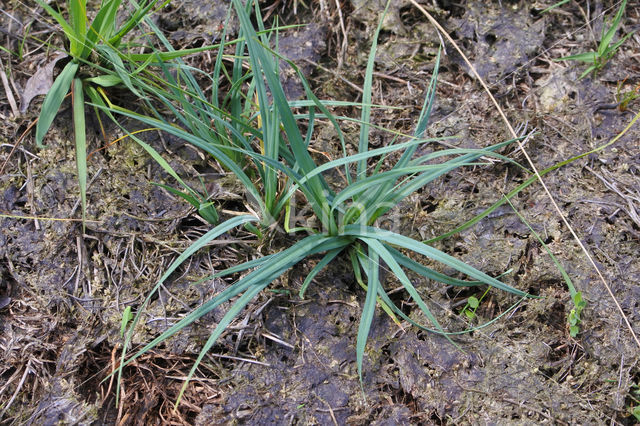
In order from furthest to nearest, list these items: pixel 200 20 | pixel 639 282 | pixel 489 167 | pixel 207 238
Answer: pixel 200 20 < pixel 489 167 < pixel 639 282 < pixel 207 238

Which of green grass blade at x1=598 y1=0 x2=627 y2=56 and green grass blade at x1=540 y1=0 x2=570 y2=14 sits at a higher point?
green grass blade at x1=540 y1=0 x2=570 y2=14

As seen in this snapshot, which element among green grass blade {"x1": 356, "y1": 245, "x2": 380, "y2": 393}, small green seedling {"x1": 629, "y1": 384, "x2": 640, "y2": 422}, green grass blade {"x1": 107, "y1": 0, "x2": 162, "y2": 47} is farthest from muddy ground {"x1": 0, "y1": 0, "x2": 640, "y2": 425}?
green grass blade {"x1": 107, "y1": 0, "x2": 162, "y2": 47}

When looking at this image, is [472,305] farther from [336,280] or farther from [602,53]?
[602,53]

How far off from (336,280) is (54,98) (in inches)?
37.2

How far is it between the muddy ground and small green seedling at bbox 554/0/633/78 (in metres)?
0.04

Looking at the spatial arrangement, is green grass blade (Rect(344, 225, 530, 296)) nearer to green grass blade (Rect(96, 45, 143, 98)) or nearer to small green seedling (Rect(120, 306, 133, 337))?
small green seedling (Rect(120, 306, 133, 337))

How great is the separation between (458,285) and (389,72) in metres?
0.78

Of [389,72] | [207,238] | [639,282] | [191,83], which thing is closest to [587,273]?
[639,282]

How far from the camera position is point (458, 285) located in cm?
121

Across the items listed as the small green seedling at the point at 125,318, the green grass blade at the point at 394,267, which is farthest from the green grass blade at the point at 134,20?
the green grass blade at the point at 394,267

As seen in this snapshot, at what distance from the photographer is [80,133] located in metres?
1.28

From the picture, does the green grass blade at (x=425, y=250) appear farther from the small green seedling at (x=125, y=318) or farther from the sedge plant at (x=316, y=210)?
the small green seedling at (x=125, y=318)

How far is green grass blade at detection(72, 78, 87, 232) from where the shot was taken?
1.21 metres

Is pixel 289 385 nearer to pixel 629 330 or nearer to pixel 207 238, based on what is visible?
pixel 207 238
